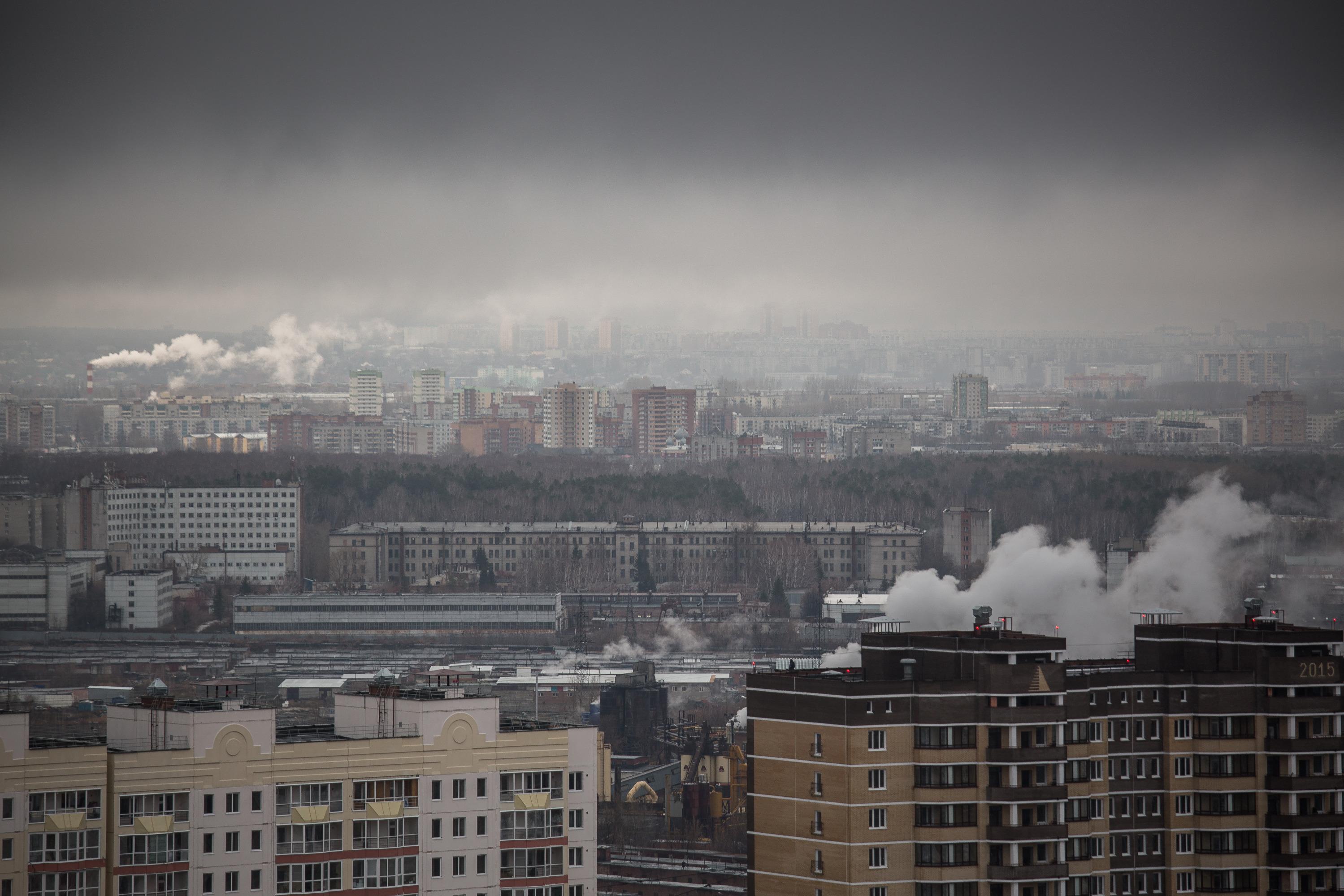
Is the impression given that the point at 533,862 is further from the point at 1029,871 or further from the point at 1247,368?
the point at 1247,368

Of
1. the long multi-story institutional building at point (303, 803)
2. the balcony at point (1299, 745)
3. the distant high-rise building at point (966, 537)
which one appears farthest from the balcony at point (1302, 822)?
the distant high-rise building at point (966, 537)

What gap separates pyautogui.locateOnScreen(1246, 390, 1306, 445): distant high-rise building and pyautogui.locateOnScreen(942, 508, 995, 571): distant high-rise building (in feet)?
66.5

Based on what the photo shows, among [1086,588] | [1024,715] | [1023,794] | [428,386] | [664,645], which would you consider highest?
[428,386]

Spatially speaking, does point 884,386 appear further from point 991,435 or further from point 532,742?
point 532,742

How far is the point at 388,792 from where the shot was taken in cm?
1277

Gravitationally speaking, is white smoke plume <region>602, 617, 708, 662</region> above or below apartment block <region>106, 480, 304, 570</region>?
below

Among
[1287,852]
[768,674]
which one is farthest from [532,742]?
[1287,852]

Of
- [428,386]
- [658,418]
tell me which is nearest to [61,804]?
[658,418]

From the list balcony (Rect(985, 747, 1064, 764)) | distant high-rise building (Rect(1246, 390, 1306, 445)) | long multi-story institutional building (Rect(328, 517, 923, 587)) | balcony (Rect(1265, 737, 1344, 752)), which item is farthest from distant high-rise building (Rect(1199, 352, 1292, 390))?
balcony (Rect(985, 747, 1064, 764))

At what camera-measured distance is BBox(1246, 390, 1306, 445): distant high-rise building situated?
6856cm

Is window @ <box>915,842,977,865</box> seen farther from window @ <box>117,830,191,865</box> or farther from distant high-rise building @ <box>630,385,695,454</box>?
distant high-rise building @ <box>630,385,695,454</box>

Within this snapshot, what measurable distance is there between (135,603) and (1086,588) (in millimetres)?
22019

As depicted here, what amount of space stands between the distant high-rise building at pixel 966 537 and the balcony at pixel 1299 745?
3520 centimetres

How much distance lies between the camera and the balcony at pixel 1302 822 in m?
14.2
